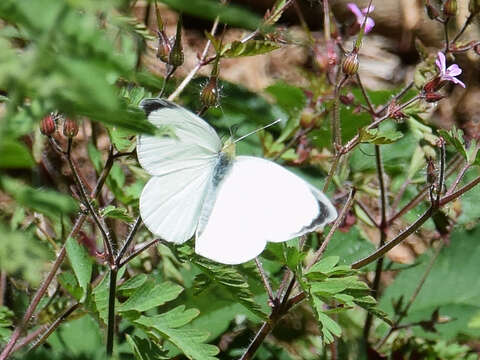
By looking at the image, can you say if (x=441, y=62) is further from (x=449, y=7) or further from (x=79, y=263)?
(x=79, y=263)

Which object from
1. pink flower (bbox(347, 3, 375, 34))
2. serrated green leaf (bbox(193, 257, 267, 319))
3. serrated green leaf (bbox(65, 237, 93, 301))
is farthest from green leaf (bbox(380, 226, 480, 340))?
serrated green leaf (bbox(65, 237, 93, 301))

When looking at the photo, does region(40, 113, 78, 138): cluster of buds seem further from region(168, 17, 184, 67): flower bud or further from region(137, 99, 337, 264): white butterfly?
region(168, 17, 184, 67): flower bud

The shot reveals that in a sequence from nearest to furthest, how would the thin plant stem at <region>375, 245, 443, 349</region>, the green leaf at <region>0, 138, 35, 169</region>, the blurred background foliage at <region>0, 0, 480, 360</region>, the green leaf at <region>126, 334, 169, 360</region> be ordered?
the blurred background foliage at <region>0, 0, 480, 360</region>, the green leaf at <region>0, 138, 35, 169</region>, the green leaf at <region>126, 334, 169, 360</region>, the thin plant stem at <region>375, 245, 443, 349</region>

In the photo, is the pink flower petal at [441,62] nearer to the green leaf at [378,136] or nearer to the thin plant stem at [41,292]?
the green leaf at [378,136]

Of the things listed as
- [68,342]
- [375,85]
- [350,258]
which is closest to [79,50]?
[68,342]

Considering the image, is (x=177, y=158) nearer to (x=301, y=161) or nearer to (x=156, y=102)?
(x=156, y=102)

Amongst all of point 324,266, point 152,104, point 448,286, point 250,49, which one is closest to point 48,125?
point 152,104
